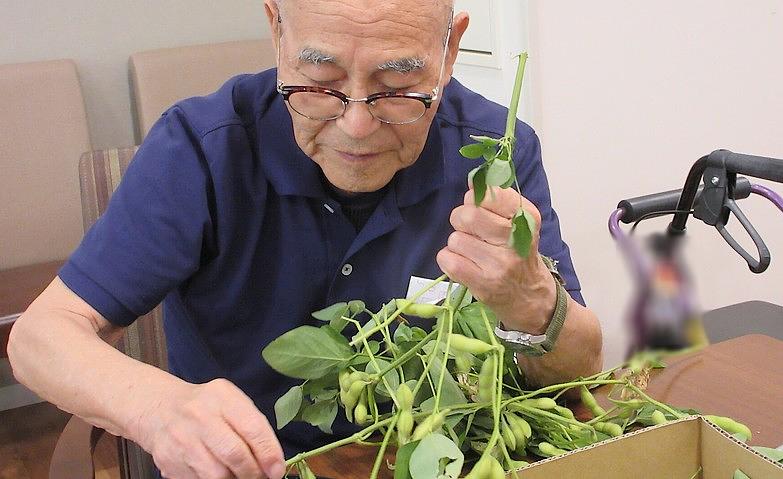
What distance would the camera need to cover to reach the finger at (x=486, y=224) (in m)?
0.85

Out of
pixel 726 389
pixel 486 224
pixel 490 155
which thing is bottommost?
pixel 726 389

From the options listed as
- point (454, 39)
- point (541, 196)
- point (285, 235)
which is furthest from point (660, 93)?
point (285, 235)

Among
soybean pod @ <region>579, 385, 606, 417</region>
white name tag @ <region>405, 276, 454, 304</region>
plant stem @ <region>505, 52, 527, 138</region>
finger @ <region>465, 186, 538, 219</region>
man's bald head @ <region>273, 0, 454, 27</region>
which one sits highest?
man's bald head @ <region>273, 0, 454, 27</region>

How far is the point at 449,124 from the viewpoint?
124 centimetres

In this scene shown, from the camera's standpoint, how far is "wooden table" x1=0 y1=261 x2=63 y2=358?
2.04 m

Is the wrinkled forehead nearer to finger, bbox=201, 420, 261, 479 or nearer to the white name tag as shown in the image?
the white name tag

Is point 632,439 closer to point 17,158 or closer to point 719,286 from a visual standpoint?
point 719,286

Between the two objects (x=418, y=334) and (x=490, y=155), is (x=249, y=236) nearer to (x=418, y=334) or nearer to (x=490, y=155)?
(x=418, y=334)

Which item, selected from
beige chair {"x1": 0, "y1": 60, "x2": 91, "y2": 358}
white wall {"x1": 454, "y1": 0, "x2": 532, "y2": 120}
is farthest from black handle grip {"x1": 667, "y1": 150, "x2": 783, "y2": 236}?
beige chair {"x1": 0, "y1": 60, "x2": 91, "y2": 358}

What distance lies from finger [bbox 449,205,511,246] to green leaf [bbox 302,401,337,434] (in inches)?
8.7

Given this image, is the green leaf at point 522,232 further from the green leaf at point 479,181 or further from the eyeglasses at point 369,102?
the eyeglasses at point 369,102

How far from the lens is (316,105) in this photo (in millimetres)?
982

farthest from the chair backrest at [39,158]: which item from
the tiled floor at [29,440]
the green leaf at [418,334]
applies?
the green leaf at [418,334]

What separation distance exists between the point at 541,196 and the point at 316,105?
0.41m
